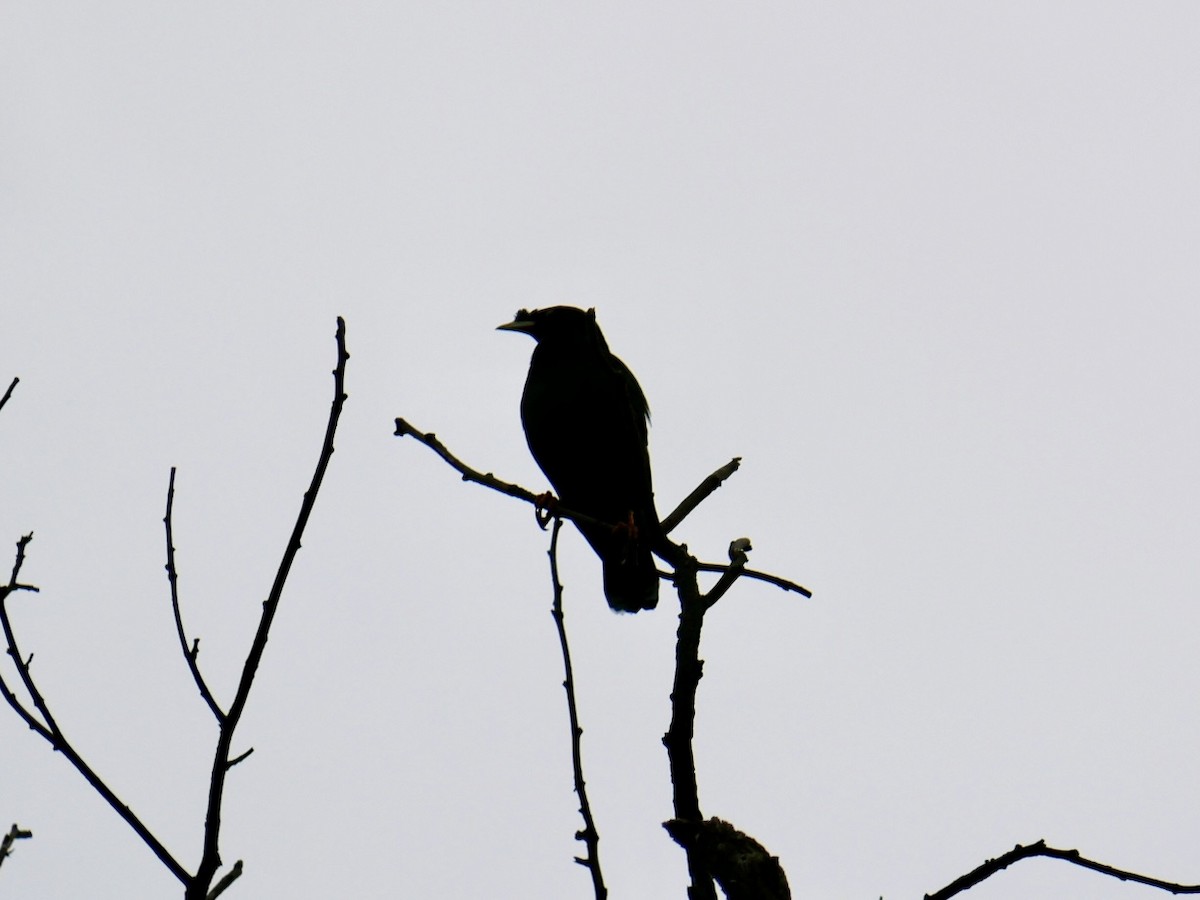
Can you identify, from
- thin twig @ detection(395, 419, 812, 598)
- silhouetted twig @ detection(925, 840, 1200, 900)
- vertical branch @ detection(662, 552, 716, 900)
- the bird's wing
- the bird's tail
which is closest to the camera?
silhouetted twig @ detection(925, 840, 1200, 900)

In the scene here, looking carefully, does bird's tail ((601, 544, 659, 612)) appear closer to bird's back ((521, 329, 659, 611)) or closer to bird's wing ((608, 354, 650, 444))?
bird's back ((521, 329, 659, 611))

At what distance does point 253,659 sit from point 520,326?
4708mm

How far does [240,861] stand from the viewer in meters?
1.97

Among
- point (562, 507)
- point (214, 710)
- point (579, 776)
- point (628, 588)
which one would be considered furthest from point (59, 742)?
point (628, 588)

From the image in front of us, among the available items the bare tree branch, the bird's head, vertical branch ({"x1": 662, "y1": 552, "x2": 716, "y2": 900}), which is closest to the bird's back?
the bird's head

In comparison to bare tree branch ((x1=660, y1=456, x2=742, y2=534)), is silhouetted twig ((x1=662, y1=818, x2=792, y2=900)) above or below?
below

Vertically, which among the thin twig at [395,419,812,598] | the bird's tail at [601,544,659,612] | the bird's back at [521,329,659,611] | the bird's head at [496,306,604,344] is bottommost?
the thin twig at [395,419,812,598]

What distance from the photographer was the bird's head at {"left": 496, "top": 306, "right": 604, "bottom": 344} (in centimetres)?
624

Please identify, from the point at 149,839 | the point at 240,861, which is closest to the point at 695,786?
the point at 240,861

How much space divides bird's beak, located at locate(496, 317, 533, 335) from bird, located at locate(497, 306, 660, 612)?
0.37 metres

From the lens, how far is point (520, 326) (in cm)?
643

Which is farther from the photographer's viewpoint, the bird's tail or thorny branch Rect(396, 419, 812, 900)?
the bird's tail

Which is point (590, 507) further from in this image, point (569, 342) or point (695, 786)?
point (695, 786)

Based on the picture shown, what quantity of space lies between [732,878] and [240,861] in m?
0.80
